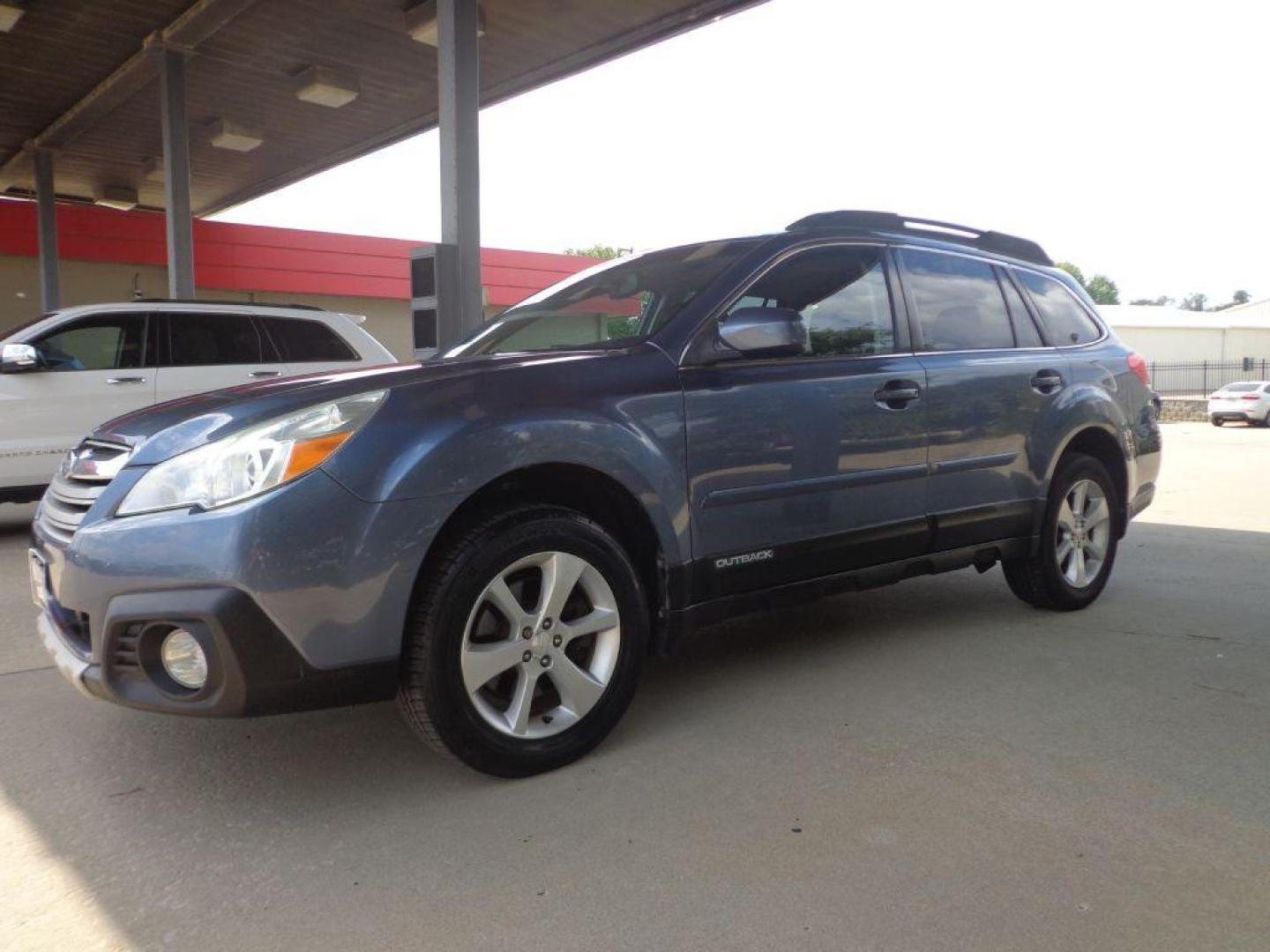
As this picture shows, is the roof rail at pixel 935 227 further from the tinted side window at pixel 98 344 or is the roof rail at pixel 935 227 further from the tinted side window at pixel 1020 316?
the tinted side window at pixel 98 344

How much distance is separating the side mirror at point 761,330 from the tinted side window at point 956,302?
1.00 meters

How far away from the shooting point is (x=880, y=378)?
388 centimetres

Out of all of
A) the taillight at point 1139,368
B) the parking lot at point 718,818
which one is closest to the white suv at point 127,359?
the parking lot at point 718,818

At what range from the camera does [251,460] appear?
2604 millimetres

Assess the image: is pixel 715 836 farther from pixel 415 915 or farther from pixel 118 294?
pixel 118 294

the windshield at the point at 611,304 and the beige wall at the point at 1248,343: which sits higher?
the beige wall at the point at 1248,343

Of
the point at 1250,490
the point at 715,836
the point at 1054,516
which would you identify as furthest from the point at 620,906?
the point at 1250,490

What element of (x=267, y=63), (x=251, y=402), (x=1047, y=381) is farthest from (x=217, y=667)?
(x=267, y=63)

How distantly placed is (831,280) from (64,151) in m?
18.8

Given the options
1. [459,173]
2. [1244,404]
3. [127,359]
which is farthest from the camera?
[1244,404]

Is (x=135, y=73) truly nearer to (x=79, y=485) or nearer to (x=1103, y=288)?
(x=79, y=485)

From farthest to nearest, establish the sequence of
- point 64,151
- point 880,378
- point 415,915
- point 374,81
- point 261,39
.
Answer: point 64,151 → point 374,81 → point 261,39 → point 880,378 → point 415,915

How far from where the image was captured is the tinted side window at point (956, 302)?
166 inches

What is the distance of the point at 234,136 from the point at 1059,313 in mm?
14833
